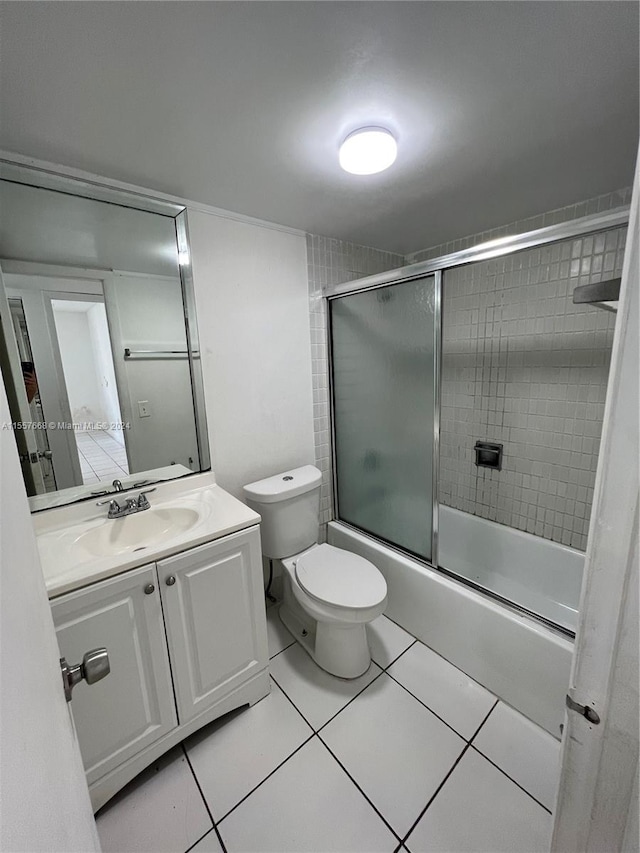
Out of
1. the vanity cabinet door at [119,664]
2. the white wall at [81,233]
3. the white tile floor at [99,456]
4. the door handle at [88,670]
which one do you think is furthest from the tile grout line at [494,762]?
the white wall at [81,233]

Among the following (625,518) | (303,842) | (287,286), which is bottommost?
(303,842)

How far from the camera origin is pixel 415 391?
5.48 feet

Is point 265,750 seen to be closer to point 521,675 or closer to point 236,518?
point 236,518

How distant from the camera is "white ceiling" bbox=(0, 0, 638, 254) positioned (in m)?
0.73

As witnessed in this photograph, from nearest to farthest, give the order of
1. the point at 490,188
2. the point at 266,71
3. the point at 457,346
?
the point at 266,71 → the point at 490,188 → the point at 457,346

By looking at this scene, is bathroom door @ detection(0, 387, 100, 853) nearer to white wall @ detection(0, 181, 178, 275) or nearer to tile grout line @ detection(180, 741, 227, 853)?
tile grout line @ detection(180, 741, 227, 853)

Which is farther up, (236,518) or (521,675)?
(236,518)

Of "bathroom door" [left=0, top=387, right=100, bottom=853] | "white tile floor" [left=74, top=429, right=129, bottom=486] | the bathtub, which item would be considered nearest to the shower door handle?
"bathroom door" [left=0, top=387, right=100, bottom=853]

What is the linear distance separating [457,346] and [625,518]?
193 centimetres

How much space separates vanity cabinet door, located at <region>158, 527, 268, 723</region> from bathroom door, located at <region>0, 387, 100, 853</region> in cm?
57

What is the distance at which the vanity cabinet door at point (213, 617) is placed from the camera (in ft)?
3.77

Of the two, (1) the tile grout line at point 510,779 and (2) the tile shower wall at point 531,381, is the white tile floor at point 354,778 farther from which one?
(2) the tile shower wall at point 531,381

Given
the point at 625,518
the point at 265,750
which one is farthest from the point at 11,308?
the point at 265,750

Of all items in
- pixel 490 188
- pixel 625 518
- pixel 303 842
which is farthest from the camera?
pixel 490 188
